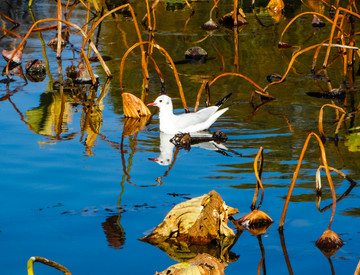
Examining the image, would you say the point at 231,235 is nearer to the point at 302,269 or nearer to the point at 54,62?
the point at 302,269

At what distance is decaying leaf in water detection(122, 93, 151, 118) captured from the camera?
8.77 metres

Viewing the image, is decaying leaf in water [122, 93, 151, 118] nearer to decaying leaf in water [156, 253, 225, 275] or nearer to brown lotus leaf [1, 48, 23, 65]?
brown lotus leaf [1, 48, 23, 65]

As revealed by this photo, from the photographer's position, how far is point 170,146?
7.82 meters

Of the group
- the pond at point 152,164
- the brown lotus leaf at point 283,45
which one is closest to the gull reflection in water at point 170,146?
the pond at point 152,164

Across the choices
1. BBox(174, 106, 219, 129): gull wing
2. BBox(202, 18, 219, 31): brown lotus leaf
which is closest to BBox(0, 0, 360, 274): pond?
BBox(174, 106, 219, 129): gull wing

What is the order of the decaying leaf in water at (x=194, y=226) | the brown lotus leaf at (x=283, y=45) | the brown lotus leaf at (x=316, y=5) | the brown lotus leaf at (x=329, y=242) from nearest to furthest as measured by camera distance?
1. the brown lotus leaf at (x=329, y=242)
2. the decaying leaf in water at (x=194, y=226)
3. the brown lotus leaf at (x=283, y=45)
4. the brown lotus leaf at (x=316, y=5)

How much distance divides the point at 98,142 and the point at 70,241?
264cm

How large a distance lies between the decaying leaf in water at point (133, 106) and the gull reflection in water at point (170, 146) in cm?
68

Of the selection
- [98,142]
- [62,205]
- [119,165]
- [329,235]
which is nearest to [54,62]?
[98,142]

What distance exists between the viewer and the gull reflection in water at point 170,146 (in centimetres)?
727

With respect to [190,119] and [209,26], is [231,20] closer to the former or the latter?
[209,26]

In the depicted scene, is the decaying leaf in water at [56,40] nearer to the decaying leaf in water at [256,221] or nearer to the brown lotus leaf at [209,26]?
the brown lotus leaf at [209,26]

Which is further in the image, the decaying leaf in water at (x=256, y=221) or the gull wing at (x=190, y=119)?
the gull wing at (x=190, y=119)

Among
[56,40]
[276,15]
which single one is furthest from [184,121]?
[276,15]
